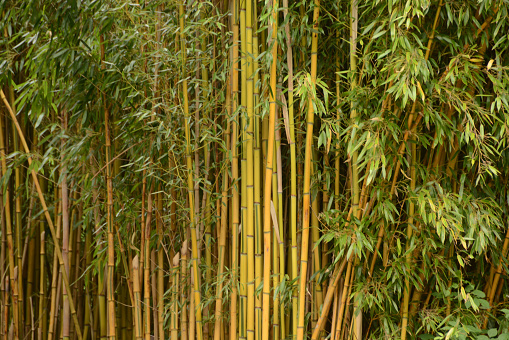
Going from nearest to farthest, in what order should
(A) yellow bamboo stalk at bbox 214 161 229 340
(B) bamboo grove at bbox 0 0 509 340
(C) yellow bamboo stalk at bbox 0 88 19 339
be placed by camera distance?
(B) bamboo grove at bbox 0 0 509 340 → (A) yellow bamboo stalk at bbox 214 161 229 340 → (C) yellow bamboo stalk at bbox 0 88 19 339

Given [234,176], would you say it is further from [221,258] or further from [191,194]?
[221,258]

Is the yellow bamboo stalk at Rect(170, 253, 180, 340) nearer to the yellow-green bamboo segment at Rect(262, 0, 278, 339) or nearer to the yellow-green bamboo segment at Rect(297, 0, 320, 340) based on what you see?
the yellow-green bamboo segment at Rect(262, 0, 278, 339)

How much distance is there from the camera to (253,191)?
222cm

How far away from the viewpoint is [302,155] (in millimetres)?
2324

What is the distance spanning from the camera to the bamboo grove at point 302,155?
6.75ft

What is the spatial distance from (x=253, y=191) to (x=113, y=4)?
114cm

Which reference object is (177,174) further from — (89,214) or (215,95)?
(89,214)

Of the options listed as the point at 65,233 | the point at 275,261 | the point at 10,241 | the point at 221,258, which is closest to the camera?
the point at 275,261

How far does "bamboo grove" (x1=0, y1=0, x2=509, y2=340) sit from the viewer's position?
6.75 ft

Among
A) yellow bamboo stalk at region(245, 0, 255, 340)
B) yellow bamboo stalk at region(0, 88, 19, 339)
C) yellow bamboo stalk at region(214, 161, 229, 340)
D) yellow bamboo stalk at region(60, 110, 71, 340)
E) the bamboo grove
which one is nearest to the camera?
the bamboo grove

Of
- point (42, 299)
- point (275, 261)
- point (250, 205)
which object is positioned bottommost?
point (42, 299)

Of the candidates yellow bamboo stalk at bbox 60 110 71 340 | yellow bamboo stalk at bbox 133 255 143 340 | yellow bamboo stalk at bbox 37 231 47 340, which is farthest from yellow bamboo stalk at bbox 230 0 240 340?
yellow bamboo stalk at bbox 37 231 47 340

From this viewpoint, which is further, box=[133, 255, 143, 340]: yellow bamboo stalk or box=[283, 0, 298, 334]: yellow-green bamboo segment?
box=[133, 255, 143, 340]: yellow bamboo stalk

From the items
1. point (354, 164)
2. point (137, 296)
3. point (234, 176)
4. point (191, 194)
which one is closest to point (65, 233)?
point (137, 296)
